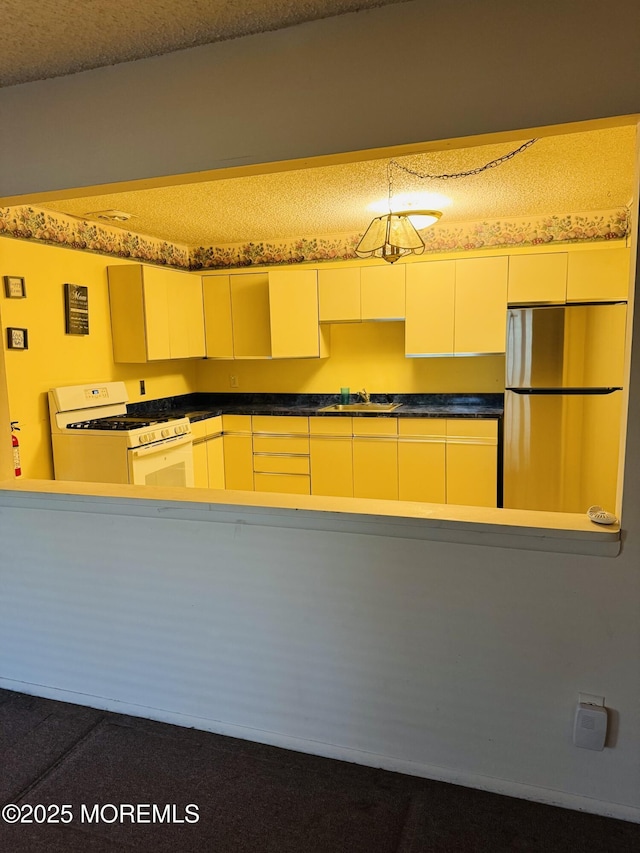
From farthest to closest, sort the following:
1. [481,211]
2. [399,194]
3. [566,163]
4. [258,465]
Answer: [258,465] < [481,211] < [399,194] < [566,163]

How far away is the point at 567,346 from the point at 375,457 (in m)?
1.59

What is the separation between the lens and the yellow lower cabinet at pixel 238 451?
4.74m

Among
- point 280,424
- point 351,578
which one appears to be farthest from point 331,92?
point 280,424

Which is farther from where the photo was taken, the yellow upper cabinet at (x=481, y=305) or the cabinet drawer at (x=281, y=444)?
the cabinet drawer at (x=281, y=444)

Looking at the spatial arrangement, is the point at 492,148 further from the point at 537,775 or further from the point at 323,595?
the point at 537,775

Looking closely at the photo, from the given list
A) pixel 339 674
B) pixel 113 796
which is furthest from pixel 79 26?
pixel 113 796

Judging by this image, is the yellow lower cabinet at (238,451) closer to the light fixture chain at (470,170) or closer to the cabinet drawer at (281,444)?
the cabinet drawer at (281,444)

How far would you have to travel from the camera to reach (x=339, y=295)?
4.55 m

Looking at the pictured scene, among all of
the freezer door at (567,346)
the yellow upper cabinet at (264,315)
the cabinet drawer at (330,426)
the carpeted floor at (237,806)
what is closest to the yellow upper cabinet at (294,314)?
the yellow upper cabinet at (264,315)

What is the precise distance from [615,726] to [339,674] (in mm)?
821

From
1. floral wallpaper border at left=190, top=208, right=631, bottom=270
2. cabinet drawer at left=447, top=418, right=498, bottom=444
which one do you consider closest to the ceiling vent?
floral wallpaper border at left=190, top=208, right=631, bottom=270

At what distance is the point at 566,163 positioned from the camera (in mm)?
2947

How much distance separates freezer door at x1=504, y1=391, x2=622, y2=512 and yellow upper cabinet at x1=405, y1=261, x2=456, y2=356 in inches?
29.4

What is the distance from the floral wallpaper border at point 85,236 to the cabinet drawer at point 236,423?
149 centimetres
